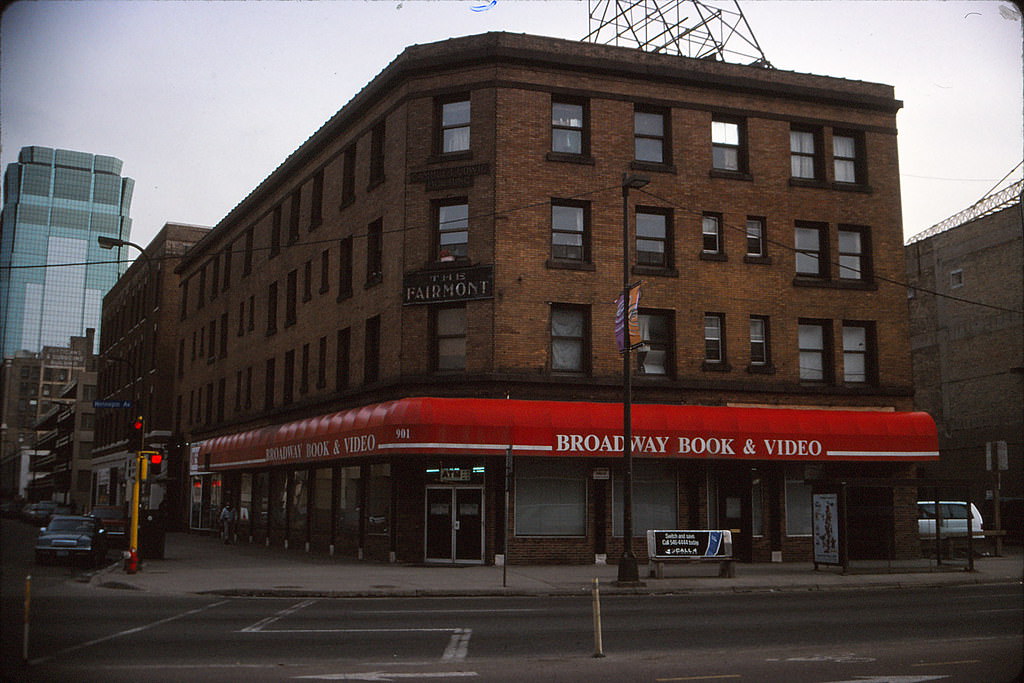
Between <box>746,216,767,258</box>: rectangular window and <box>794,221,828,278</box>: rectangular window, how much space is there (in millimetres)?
1357

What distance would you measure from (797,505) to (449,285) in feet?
44.6

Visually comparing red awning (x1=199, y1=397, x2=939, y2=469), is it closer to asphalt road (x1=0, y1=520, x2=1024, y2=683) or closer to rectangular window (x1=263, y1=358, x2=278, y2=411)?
asphalt road (x1=0, y1=520, x2=1024, y2=683)

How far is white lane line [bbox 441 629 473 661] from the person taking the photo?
11.8m

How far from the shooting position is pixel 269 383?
41594 mm

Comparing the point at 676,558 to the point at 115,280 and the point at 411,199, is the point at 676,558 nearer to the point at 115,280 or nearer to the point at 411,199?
the point at 411,199

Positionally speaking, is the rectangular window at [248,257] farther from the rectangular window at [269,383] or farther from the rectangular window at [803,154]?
the rectangular window at [803,154]

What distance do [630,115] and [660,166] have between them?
1.94 meters

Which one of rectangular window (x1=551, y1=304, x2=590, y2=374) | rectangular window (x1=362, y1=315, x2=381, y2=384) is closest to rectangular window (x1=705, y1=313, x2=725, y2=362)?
rectangular window (x1=551, y1=304, x2=590, y2=374)

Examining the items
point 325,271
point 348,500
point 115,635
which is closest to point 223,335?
point 325,271

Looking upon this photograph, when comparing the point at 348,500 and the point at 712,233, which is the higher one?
the point at 712,233

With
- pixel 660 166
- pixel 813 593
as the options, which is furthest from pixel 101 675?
pixel 660 166

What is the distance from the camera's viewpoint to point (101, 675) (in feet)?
33.3

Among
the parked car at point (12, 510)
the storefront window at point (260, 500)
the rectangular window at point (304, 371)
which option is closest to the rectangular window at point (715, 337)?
the rectangular window at point (304, 371)

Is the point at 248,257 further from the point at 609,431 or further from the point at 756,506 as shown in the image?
the point at 756,506
